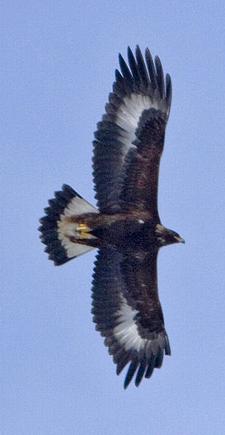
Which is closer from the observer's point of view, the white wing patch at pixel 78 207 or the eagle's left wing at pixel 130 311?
the white wing patch at pixel 78 207

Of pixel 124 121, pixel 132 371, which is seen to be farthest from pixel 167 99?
pixel 132 371

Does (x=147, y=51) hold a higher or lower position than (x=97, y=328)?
higher

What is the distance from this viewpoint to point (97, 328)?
48562 mm

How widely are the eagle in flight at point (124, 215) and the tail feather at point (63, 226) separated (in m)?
0.01

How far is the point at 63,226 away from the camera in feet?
159

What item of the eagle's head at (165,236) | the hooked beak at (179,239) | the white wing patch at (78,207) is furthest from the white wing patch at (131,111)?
the hooked beak at (179,239)

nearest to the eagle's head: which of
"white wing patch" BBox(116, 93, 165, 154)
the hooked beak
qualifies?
the hooked beak

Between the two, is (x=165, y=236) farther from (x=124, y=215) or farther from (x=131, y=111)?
(x=131, y=111)

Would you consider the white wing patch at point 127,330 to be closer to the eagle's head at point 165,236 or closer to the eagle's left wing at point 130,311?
the eagle's left wing at point 130,311

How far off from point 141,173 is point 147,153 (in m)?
0.30

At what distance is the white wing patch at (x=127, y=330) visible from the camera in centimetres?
4869

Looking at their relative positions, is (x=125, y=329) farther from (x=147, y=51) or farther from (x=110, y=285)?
(x=147, y=51)

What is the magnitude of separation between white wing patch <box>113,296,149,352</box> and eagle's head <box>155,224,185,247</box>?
4.00ft

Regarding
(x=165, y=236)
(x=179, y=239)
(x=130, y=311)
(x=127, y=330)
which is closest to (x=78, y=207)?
(x=165, y=236)
